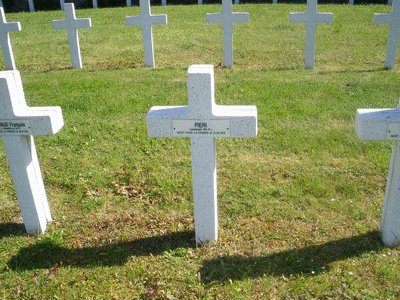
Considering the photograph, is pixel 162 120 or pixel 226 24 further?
pixel 226 24

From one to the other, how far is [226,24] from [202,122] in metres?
6.24

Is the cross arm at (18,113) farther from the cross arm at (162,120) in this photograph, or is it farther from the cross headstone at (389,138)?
the cross headstone at (389,138)

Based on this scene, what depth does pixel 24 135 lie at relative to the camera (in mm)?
3596

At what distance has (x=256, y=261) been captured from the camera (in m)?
3.50

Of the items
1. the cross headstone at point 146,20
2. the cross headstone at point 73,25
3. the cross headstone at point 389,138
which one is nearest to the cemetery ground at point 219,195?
the cross headstone at point 389,138

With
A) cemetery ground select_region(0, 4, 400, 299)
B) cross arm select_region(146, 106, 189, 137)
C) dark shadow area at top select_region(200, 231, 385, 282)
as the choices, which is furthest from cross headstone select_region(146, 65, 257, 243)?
cemetery ground select_region(0, 4, 400, 299)

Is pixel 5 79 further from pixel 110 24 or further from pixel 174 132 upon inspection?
pixel 110 24

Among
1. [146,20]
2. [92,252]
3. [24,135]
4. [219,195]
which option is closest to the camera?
[24,135]

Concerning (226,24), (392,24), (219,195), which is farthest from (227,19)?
(219,195)

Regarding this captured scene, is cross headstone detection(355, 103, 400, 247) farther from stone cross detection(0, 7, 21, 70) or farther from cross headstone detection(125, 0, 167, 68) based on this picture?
stone cross detection(0, 7, 21, 70)

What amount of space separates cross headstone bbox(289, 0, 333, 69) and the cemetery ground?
41cm

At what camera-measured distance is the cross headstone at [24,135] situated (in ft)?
11.3

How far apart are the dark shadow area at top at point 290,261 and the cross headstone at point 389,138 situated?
16 centimetres

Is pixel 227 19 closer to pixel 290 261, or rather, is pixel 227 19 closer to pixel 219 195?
pixel 219 195
